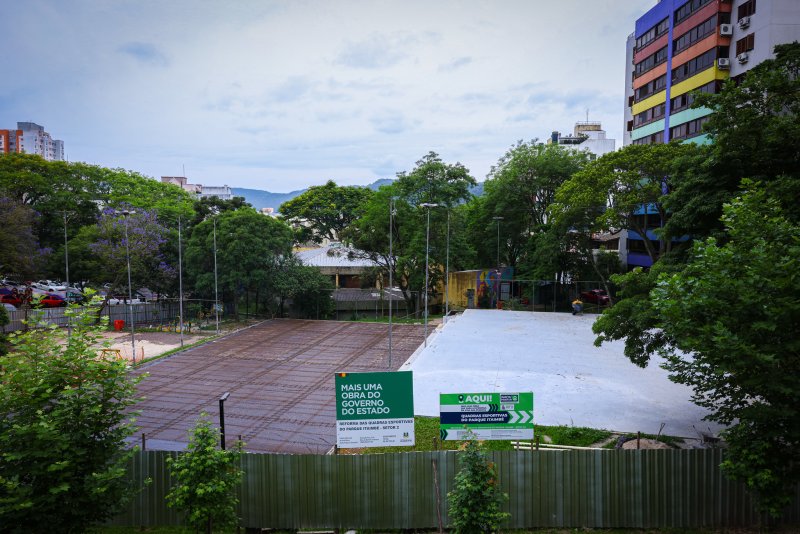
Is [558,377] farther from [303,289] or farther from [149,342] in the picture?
[149,342]

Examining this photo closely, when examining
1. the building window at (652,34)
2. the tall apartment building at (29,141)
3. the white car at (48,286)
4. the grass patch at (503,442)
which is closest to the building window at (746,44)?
the building window at (652,34)

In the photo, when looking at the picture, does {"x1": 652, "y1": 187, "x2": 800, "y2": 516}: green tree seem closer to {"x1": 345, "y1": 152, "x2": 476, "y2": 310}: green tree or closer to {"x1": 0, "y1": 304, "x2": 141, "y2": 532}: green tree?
{"x1": 0, "y1": 304, "x2": 141, "y2": 532}: green tree

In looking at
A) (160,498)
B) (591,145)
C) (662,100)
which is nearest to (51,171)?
(160,498)

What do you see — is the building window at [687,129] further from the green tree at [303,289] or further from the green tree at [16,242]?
the green tree at [16,242]

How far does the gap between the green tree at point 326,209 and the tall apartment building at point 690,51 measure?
33446 mm

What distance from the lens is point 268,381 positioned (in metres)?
24.0

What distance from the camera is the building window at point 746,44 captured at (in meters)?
34.3

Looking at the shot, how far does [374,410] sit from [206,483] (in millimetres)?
4685

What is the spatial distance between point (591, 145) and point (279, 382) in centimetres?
6912

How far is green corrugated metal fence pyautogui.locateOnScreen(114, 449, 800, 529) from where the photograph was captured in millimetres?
11203

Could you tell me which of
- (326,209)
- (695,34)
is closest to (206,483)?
(695,34)

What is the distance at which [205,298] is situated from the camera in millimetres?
40062

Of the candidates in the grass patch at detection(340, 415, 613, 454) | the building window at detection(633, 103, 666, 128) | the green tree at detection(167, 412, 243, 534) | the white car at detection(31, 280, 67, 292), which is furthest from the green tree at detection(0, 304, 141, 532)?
the white car at detection(31, 280, 67, 292)

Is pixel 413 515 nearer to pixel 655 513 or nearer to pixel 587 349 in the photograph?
pixel 655 513
